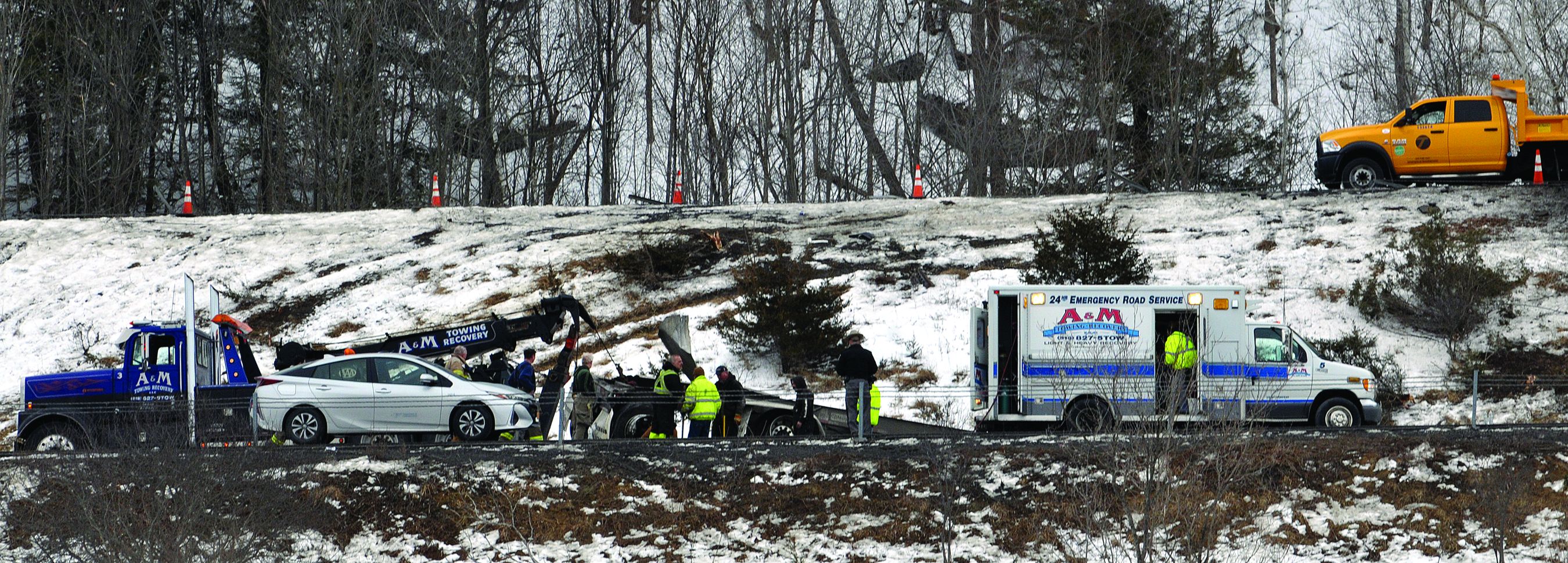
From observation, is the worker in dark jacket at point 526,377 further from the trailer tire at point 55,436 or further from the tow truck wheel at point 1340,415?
the tow truck wheel at point 1340,415

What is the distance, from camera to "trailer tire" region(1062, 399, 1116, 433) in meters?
19.0

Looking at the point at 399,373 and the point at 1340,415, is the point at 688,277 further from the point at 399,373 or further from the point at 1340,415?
the point at 1340,415

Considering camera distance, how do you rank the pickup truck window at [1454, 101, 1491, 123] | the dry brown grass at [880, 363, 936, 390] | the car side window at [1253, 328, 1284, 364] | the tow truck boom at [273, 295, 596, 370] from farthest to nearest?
the pickup truck window at [1454, 101, 1491, 123] → the dry brown grass at [880, 363, 936, 390] → the tow truck boom at [273, 295, 596, 370] → the car side window at [1253, 328, 1284, 364]

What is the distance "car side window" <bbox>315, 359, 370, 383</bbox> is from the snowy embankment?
1.47 m

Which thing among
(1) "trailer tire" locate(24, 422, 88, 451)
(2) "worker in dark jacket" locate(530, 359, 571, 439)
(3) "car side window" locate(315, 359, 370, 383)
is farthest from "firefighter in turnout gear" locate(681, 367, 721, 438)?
(1) "trailer tire" locate(24, 422, 88, 451)

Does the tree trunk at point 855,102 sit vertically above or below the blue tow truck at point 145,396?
above

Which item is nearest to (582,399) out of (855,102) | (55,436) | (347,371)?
(347,371)

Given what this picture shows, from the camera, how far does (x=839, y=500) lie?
18062 millimetres

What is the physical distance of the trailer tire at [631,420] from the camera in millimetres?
20328

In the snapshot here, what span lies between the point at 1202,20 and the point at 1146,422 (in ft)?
112

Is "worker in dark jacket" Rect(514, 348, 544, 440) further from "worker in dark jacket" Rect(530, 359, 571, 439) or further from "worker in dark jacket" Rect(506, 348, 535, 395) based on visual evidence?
"worker in dark jacket" Rect(530, 359, 571, 439)

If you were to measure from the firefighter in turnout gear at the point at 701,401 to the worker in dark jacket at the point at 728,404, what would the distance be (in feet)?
0.43

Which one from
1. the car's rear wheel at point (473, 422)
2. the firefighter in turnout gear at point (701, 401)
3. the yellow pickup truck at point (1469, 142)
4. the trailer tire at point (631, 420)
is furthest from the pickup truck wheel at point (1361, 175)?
the car's rear wheel at point (473, 422)

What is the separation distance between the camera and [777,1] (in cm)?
5206
